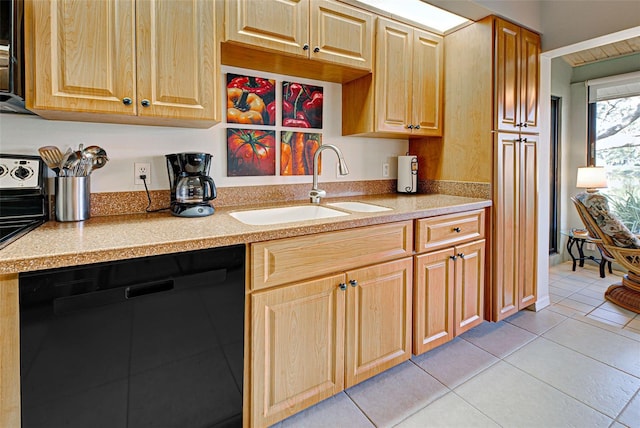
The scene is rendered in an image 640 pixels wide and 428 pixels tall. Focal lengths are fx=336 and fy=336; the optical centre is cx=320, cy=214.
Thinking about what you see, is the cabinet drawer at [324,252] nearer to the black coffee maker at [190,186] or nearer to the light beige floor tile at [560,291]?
the black coffee maker at [190,186]

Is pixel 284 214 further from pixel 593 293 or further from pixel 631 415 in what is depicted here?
pixel 593 293

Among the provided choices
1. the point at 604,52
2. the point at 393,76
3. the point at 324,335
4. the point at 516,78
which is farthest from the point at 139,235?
the point at 604,52

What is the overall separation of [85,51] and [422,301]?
1.93 metres

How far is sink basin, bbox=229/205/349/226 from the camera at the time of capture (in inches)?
71.6

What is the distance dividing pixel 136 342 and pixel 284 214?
3.41 feet

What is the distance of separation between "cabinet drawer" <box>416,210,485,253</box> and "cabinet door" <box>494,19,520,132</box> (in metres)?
0.65

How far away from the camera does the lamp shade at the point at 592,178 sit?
3.57 metres

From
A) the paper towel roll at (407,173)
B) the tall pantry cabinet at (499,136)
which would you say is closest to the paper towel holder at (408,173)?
the paper towel roll at (407,173)

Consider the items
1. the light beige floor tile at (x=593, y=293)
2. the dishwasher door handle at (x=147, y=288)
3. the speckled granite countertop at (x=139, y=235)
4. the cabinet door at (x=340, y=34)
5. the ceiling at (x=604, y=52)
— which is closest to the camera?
the speckled granite countertop at (x=139, y=235)

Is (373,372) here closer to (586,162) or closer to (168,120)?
(168,120)

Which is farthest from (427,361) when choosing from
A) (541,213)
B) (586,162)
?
(586,162)

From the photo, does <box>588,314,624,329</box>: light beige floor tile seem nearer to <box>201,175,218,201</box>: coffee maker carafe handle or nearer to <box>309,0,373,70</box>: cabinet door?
<box>309,0,373,70</box>: cabinet door

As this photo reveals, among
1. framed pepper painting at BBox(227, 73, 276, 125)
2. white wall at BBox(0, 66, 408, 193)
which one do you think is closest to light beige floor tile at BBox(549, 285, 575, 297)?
white wall at BBox(0, 66, 408, 193)

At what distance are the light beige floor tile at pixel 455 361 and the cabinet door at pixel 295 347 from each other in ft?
2.06
